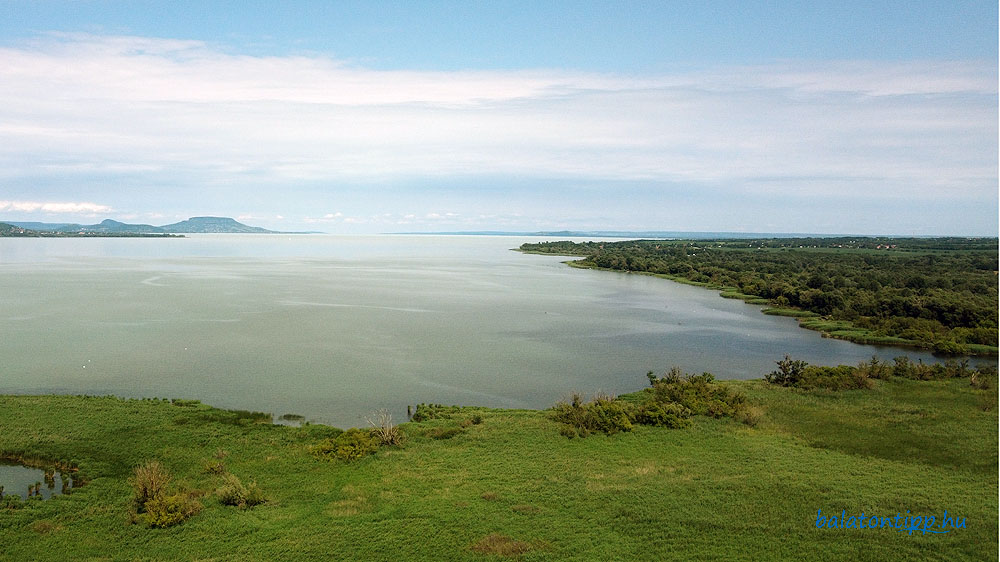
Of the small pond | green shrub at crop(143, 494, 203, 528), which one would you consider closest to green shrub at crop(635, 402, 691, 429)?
green shrub at crop(143, 494, 203, 528)

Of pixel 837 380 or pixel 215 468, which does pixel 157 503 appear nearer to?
pixel 215 468

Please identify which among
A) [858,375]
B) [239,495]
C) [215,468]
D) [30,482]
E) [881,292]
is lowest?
[30,482]

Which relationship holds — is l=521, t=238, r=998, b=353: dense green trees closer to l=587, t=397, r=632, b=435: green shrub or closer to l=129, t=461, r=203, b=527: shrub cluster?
l=587, t=397, r=632, b=435: green shrub

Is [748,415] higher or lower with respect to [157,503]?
higher

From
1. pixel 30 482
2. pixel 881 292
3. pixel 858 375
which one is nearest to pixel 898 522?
pixel 858 375

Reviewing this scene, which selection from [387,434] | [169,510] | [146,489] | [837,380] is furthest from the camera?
[837,380]

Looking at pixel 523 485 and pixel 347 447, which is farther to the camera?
pixel 347 447

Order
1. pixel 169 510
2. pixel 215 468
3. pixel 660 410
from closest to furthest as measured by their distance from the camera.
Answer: pixel 169 510
pixel 215 468
pixel 660 410

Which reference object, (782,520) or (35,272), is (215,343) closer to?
(782,520)
